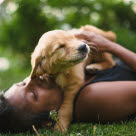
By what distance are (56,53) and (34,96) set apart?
54 centimetres

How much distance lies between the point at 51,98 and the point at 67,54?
1.65ft

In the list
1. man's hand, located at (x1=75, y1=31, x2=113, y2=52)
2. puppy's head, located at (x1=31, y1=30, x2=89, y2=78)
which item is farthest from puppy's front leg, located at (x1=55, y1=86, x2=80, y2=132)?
man's hand, located at (x1=75, y1=31, x2=113, y2=52)

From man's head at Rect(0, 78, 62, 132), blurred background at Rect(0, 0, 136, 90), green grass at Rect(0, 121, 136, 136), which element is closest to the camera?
green grass at Rect(0, 121, 136, 136)

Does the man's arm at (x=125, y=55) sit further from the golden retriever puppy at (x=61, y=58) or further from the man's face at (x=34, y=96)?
the man's face at (x=34, y=96)

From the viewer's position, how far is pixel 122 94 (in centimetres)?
243

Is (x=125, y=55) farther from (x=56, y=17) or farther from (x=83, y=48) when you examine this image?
(x=56, y=17)

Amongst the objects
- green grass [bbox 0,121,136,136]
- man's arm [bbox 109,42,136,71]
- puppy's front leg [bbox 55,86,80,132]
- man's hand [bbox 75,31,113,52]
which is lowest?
green grass [bbox 0,121,136,136]

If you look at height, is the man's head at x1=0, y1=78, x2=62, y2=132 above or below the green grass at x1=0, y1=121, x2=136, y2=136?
above

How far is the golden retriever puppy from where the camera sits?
8.59 feet

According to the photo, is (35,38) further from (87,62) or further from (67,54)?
(67,54)

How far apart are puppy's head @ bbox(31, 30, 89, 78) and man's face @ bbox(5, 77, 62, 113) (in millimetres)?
177

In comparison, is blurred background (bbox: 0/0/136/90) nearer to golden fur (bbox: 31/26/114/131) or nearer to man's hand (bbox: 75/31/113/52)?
man's hand (bbox: 75/31/113/52)

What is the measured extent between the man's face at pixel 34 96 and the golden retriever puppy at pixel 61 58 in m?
0.12

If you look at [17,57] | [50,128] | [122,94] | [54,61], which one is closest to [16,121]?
[50,128]
